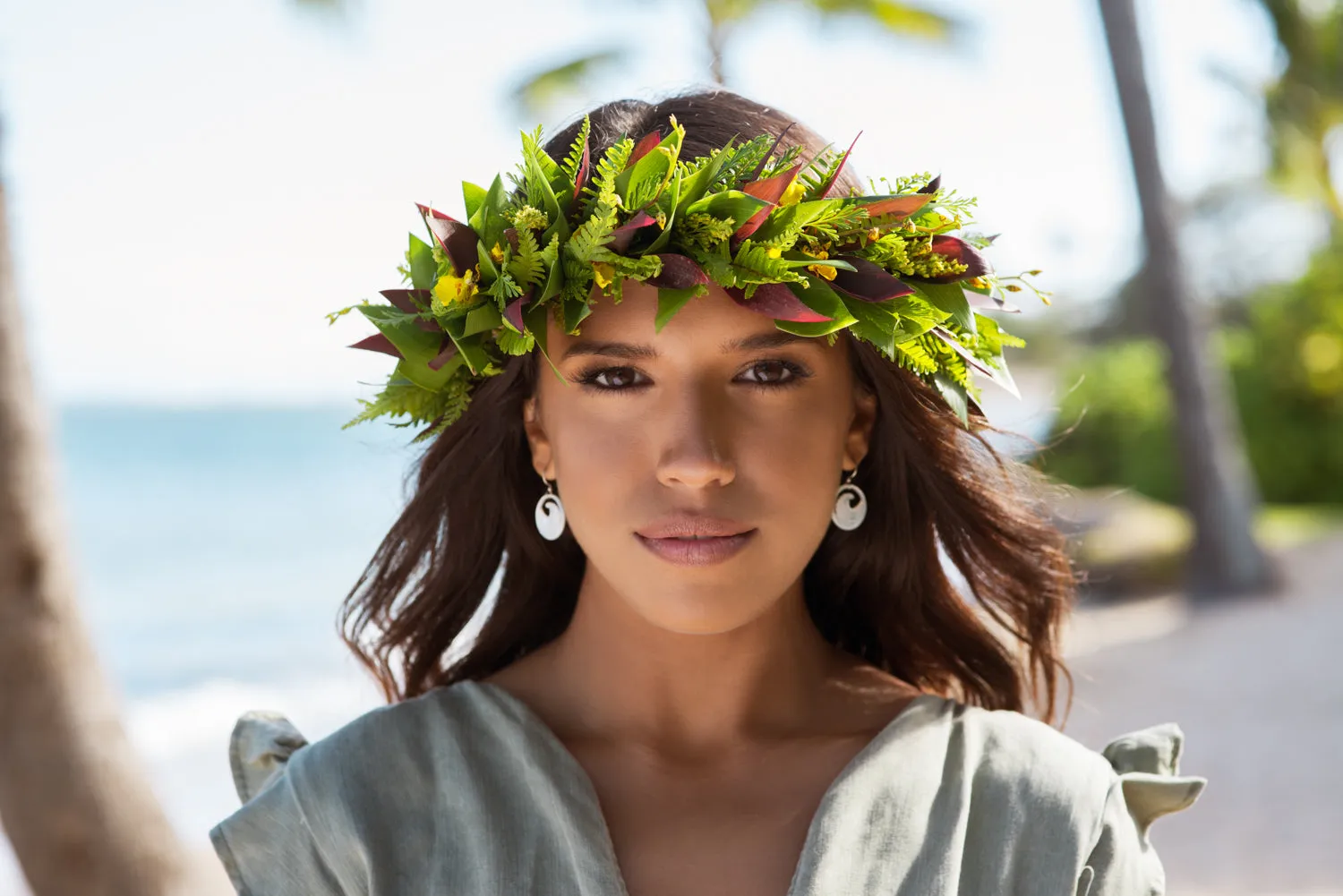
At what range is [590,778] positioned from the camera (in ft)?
7.33

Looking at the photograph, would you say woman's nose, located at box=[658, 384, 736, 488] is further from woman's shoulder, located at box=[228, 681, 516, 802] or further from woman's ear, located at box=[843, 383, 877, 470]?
woman's shoulder, located at box=[228, 681, 516, 802]

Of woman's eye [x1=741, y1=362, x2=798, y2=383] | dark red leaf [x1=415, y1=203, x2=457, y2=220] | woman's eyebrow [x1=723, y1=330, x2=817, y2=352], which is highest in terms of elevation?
dark red leaf [x1=415, y1=203, x2=457, y2=220]

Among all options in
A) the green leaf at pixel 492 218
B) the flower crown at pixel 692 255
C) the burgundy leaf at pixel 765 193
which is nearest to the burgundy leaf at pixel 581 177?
the flower crown at pixel 692 255

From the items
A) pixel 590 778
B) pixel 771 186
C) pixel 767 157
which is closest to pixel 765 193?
pixel 771 186

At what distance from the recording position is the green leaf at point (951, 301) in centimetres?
214

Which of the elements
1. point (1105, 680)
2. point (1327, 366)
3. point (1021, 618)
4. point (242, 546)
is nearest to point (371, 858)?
point (1021, 618)

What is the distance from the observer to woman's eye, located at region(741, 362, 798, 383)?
6.97ft

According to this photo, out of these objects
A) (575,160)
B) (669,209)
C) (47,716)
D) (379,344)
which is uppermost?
(575,160)

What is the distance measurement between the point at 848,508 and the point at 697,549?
37 centimetres

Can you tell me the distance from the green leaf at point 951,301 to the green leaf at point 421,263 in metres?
0.70

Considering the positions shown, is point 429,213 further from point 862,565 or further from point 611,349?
point 862,565

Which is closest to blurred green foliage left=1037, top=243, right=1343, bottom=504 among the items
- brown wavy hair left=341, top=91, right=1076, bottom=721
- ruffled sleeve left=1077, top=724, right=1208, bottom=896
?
brown wavy hair left=341, top=91, right=1076, bottom=721

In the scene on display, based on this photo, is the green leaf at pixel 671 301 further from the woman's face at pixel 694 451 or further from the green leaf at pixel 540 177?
the green leaf at pixel 540 177

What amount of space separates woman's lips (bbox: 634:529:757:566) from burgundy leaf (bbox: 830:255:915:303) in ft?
1.23
